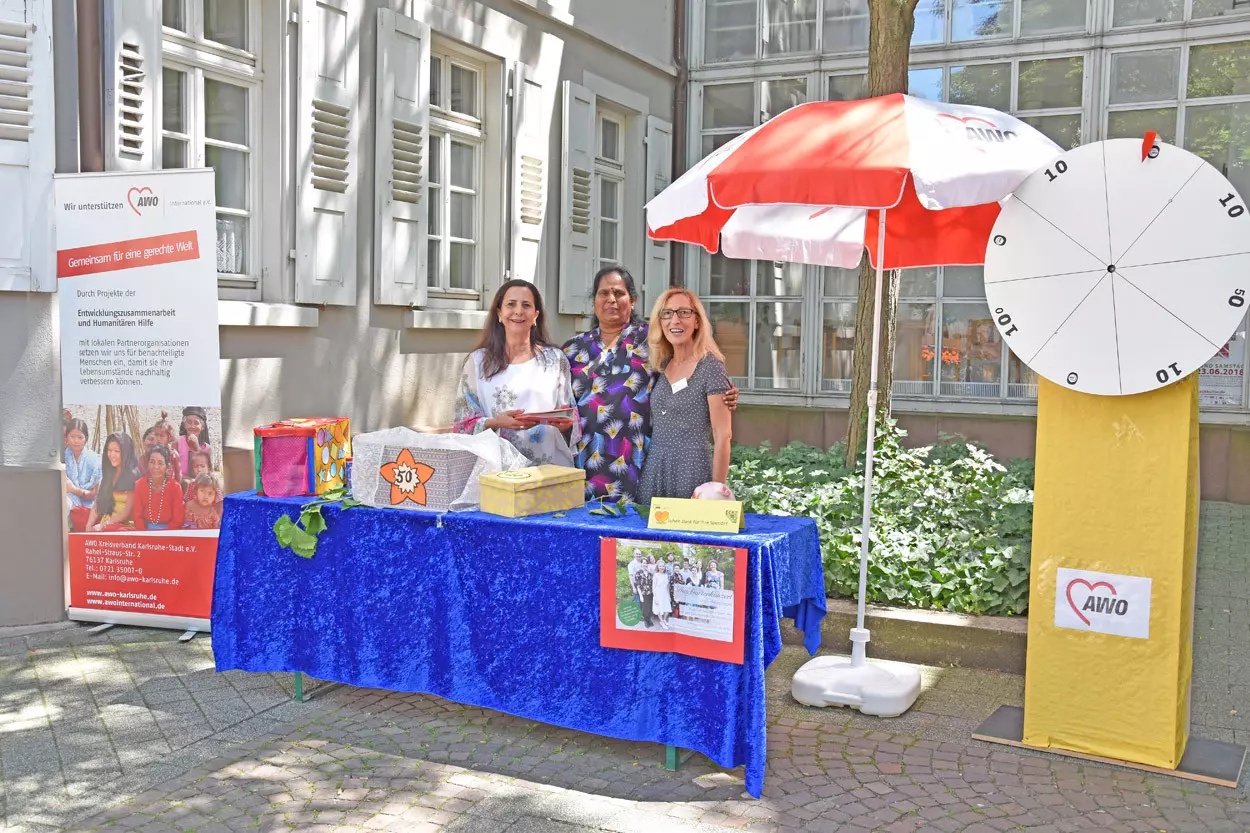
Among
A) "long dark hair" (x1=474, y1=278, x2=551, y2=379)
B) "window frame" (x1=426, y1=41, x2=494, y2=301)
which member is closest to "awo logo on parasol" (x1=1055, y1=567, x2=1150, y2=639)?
"long dark hair" (x1=474, y1=278, x2=551, y2=379)

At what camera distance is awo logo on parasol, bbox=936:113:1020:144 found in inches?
160

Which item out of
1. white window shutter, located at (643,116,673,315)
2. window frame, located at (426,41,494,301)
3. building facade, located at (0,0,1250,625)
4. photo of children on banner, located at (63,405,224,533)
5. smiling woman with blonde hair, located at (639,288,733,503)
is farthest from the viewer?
white window shutter, located at (643,116,673,315)

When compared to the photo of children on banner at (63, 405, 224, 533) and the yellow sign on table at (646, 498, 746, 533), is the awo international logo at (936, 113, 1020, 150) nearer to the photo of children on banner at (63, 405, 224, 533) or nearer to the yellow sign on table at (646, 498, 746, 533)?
the yellow sign on table at (646, 498, 746, 533)

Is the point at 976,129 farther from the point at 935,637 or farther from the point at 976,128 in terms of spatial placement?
the point at 935,637

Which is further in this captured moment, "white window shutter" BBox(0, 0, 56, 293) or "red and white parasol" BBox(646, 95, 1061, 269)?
"white window shutter" BBox(0, 0, 56, 293)

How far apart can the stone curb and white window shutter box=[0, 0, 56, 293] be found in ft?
13.3

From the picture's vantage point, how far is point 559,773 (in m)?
3.89

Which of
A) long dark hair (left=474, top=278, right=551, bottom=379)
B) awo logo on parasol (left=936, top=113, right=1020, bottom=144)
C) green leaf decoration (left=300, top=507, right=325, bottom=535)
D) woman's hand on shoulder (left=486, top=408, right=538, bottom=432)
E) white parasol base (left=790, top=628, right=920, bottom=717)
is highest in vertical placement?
awo logo on parasol (left=936, top=113, right=1020, bottom=144)

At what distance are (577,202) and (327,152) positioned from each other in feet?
9.65

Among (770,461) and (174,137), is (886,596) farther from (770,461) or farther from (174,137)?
(174,137)

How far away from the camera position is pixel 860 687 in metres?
4.53

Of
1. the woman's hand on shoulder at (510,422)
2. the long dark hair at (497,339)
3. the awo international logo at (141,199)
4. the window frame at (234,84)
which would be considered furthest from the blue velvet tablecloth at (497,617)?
the window frame at (234,84)

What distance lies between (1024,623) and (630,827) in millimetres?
2376

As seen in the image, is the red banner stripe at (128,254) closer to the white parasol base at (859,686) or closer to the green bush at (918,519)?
the green bush at (918,519)
